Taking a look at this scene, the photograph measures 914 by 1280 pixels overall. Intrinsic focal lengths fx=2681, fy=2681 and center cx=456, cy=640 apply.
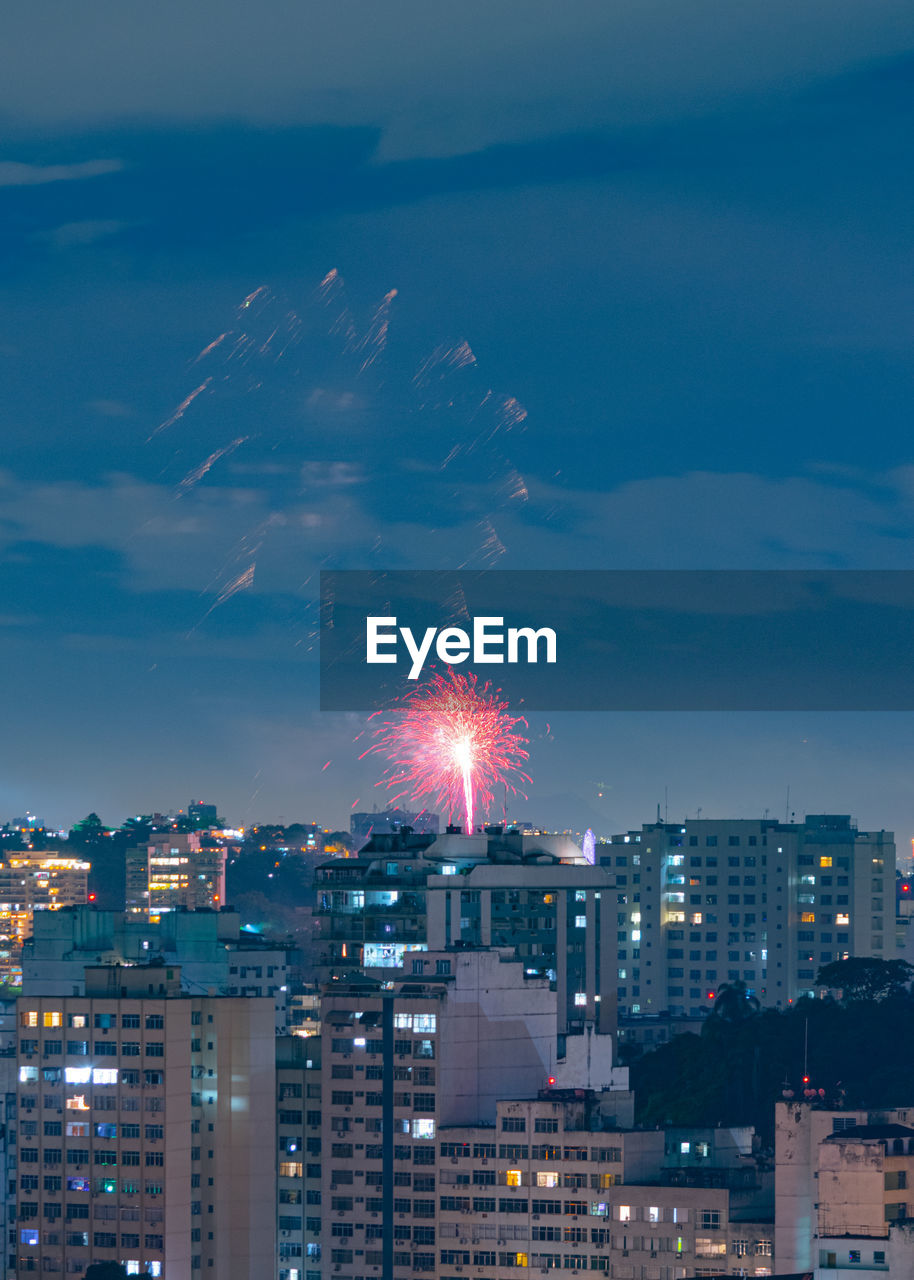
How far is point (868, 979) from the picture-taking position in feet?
309

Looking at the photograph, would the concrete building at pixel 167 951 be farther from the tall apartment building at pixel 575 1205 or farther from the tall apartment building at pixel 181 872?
the tall apartment building at pixel 181 872

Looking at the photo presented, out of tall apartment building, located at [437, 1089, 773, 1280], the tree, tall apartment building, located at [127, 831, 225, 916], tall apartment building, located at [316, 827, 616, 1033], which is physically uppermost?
tall apartment building, located at [127, 831, 225, 916]

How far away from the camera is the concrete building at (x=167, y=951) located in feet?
332

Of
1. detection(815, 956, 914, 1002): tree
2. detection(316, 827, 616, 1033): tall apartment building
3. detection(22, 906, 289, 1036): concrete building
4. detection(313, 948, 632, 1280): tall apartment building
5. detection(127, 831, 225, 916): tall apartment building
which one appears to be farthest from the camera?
detection(127, 831, 225, 916): tall apartment building

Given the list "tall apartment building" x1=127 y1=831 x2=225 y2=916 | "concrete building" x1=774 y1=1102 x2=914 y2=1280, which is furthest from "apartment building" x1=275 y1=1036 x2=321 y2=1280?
"tall apartment building" x1=127 y1=831 x2=225 y2=916

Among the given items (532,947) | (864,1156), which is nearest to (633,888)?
(532,947)

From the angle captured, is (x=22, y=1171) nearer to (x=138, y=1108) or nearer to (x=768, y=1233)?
(x=138, y=1108)

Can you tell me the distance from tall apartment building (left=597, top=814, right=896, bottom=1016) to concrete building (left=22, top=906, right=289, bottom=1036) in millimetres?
16844

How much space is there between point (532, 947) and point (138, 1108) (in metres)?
26.1

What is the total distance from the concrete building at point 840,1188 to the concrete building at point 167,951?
34.8 metres

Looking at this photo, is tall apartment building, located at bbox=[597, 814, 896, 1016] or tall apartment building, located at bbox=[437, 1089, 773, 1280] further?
tall apartment building, located at bbox=[597, 814, 896, 1016]

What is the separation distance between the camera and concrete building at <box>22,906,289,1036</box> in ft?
332

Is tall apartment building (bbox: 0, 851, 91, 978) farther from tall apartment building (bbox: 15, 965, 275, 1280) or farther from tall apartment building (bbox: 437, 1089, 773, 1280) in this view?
tall apartment building (bbox: 437, 1089, 773, 1280)

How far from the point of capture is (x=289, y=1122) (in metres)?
70.3
